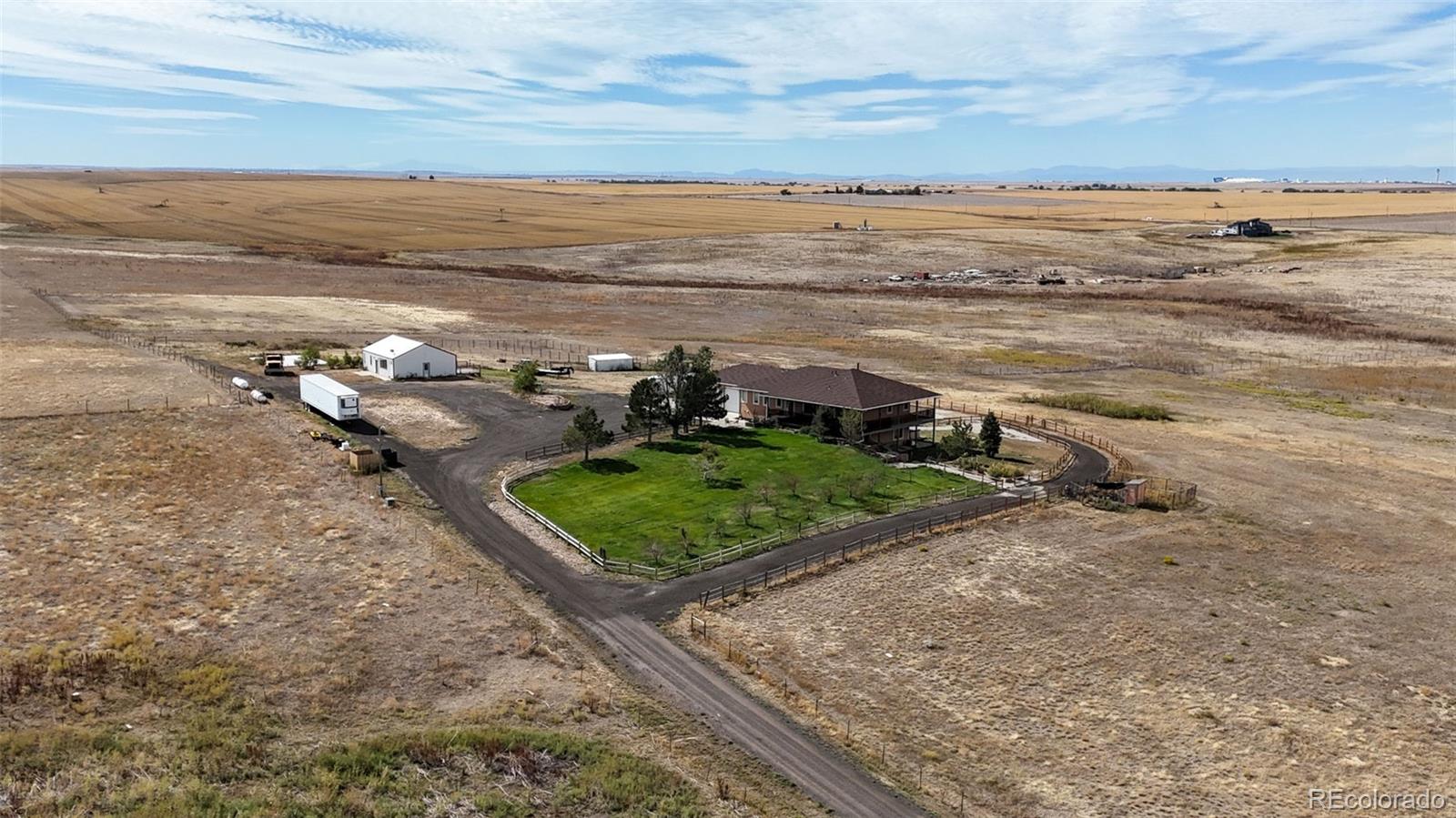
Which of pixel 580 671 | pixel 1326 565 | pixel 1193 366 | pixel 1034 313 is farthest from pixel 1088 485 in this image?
pixel 1034 313

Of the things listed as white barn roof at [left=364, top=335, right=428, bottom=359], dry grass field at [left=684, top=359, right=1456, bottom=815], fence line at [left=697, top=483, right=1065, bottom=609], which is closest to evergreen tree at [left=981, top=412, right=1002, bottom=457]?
fence line at [left=697, top=483, right=1065, bottom=609]

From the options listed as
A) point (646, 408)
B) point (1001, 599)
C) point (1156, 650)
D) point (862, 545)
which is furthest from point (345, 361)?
point (1156, 650)

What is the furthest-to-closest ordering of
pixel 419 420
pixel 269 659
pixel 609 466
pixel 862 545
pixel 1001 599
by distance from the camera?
pixel 419 420 → pixel 609 466 → pixel 862 545 → pixel 1001 599 → pixel 269 659

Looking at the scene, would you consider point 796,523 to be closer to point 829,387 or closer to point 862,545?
point 862,545

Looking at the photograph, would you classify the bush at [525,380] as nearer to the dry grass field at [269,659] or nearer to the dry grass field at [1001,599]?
the dry grass field at [1001,599]

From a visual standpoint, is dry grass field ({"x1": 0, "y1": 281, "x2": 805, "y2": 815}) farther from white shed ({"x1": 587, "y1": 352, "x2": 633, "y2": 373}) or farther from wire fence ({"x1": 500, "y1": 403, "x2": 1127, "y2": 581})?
white shed ({"x1": 587, "y1": 352, "x2": 633, "y2": 373})

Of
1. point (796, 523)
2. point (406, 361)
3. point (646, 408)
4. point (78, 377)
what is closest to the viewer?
point (796, 523)
